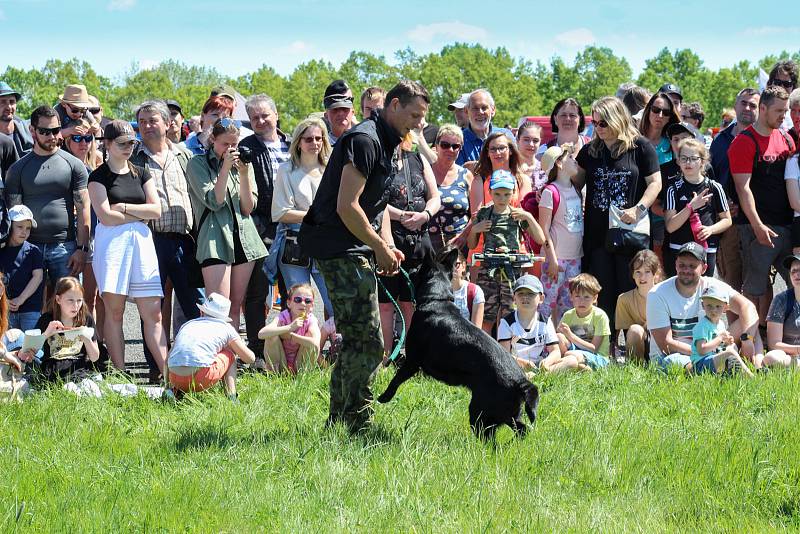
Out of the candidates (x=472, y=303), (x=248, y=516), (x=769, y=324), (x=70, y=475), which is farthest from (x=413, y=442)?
(x=769, y=324)

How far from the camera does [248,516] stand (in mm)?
4398

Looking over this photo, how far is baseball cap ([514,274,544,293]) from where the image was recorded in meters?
7.73

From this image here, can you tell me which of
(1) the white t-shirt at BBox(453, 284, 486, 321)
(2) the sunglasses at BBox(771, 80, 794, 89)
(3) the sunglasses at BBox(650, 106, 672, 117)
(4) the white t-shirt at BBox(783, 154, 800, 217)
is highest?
(2) the sunglasses at BBox(771, 80, 794, 89)

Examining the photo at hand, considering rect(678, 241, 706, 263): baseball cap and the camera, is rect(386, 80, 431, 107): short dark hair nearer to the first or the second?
the camera

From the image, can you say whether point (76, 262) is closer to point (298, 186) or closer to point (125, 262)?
point (125, 262)

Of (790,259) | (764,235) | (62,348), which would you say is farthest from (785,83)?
(62,348)

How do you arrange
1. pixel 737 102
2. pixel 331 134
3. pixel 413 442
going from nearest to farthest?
pixel 413 442, pixel 331 134, pixel 737 102

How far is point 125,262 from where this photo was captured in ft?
25.0

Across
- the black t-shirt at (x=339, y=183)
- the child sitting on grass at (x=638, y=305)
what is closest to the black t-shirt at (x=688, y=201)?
the child sitting on grass at (x=638, y=305)

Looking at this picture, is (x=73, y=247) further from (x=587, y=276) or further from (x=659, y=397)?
(x=659, y=397)

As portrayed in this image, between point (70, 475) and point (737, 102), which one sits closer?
point (70, 475)

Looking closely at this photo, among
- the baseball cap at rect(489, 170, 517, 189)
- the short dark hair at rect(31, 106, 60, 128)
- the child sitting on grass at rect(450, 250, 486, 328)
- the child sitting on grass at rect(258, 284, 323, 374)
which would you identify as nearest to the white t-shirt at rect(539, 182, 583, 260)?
the baseball cap at rect(489, 170, 517, 189)

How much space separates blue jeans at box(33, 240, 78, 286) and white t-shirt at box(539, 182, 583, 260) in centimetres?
418

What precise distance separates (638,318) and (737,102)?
311 cm
